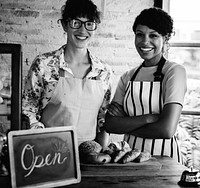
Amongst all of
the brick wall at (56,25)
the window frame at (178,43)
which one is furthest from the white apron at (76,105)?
the window frame at (178,43)

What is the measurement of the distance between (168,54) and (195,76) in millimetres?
313

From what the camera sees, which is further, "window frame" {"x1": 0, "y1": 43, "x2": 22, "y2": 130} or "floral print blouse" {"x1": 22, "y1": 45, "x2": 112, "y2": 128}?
"floral print blouse" {"x1": 22, "y1": 45, "x2": 112, "y2": 128}

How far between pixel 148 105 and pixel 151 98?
43mm

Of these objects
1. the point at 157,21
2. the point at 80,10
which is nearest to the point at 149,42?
the point at 157,21

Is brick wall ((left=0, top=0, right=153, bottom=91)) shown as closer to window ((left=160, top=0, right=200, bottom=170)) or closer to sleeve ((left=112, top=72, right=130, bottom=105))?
window ((left=160, top=0, right=200, bottom=170))

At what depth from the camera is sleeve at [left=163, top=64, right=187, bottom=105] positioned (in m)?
2.13

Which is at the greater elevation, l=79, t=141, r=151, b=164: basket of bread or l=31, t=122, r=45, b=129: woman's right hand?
l=31, t=122, r=45, b=129: woman's right hand

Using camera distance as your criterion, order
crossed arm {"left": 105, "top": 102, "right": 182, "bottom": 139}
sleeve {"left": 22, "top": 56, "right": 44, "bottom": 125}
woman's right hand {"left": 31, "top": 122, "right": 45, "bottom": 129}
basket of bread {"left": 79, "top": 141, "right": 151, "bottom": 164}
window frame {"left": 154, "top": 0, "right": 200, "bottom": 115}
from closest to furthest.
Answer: basket of bread {"left": 79, "top": 141, "right": 151, "bottom": 164}, woman's right hand {"left": 31, "top": 122, "right": 45, "bottom": 129}, crossed arm {"left": 105, "top": 102, "right": 182, "bottom": 139}, sleeve {"left": 22, "top": 56, "right": 44, "bottom": 125}, window frame {"left": 154, "top": 0, "right": 200, "bottom": 115}

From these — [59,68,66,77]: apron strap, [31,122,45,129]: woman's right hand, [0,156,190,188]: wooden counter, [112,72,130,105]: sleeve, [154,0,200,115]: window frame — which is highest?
[154,0,200,115]: window frame

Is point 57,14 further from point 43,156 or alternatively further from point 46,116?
point 43,156

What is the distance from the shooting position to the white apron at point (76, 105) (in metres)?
2.29

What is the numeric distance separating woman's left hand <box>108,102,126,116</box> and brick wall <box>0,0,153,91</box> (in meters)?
1.10

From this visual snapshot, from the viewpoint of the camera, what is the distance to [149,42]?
2.30 metres

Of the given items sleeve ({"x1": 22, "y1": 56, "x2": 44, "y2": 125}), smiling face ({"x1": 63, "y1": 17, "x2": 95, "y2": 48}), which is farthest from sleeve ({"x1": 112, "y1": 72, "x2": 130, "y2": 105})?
sleeve ({"x1": 22, "y1": 56, "x2": 44, "y2": 125})
